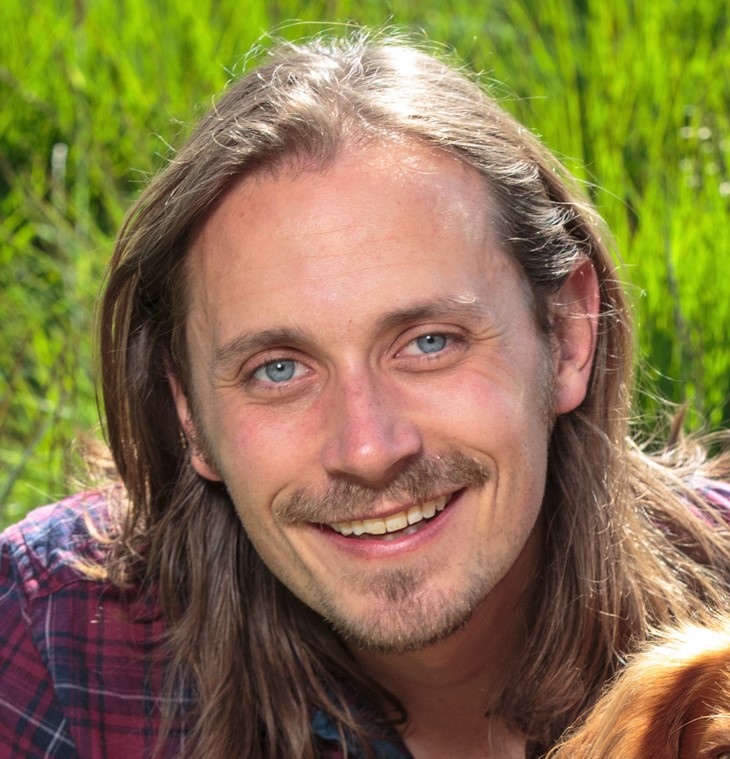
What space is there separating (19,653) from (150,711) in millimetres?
297

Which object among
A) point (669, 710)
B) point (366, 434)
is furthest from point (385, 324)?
point (669, 710)

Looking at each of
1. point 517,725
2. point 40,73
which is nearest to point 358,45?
point 517,725

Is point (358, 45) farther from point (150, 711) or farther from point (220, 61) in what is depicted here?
point (220, 61)

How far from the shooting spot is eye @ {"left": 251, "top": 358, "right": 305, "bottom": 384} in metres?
2.41

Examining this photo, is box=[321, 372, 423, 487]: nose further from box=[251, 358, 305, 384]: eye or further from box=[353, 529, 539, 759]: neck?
box=[353, 529, 539, 759]: neck

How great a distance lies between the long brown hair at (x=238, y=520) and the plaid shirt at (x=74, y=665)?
7cm

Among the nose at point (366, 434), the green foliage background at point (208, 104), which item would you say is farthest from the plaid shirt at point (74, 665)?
the nose at point (366, 434)

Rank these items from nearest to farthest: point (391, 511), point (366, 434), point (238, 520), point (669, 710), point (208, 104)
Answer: point (669, 710), point (366, 434), point (391, 511), point (238, 520), point (208, 104)

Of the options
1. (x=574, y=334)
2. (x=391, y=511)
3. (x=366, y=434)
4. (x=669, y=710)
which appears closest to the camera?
(x=669, y=710)

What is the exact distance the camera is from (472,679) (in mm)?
2666

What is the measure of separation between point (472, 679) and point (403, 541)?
0.44 metres

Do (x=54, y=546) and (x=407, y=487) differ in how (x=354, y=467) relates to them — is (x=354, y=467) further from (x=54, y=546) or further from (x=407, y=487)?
(x=54, y=546)

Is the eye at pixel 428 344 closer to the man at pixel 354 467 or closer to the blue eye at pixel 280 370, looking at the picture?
the man at pixel 354 467

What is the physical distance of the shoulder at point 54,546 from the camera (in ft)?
9.25
